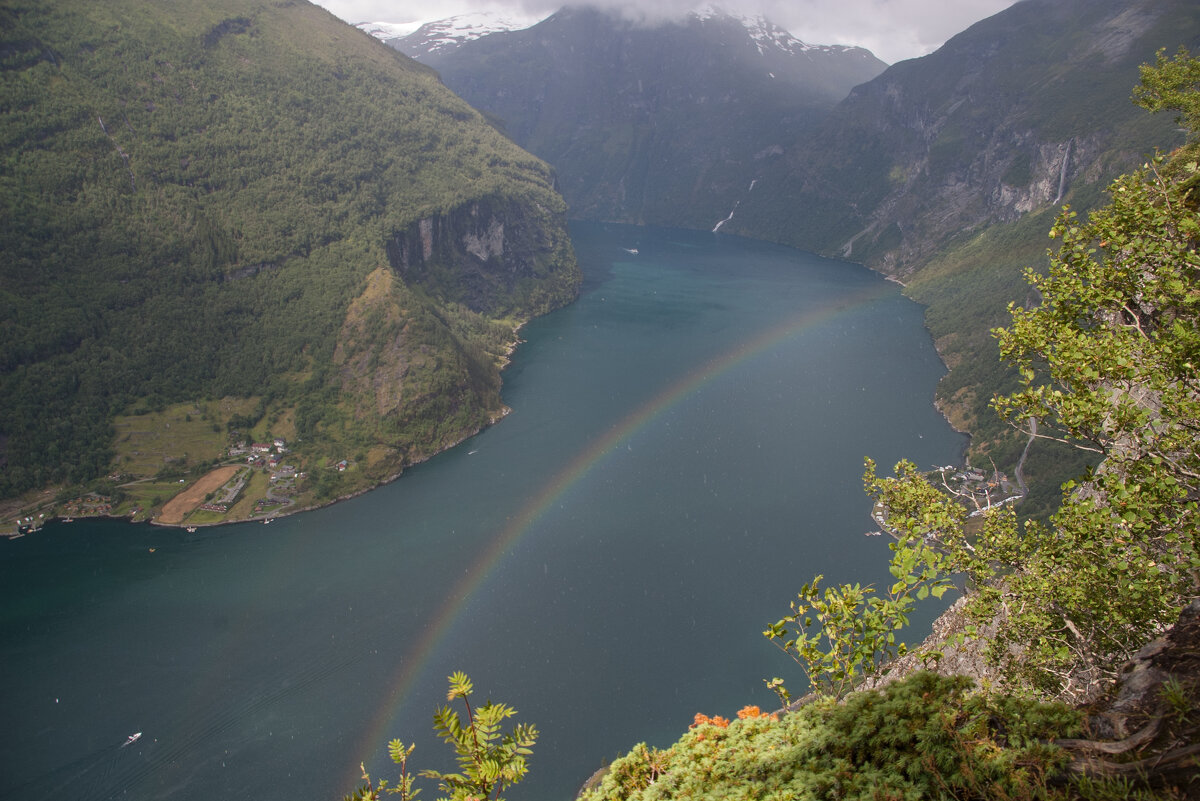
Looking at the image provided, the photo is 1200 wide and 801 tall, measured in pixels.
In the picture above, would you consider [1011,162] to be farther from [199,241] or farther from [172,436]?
[172,436]

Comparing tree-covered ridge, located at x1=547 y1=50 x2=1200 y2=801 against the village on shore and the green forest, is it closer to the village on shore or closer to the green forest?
the green forest

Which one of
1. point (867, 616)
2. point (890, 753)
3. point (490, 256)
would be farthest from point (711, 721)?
point (490, 256)

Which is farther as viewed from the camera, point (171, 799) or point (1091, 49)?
point (1091, 49)

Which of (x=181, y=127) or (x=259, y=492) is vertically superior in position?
(x=181, y=127)

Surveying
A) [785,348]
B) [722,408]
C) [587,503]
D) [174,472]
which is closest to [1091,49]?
[785,348]

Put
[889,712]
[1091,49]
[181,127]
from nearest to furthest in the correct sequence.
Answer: [889,712]
[181,127]
[1091,49]

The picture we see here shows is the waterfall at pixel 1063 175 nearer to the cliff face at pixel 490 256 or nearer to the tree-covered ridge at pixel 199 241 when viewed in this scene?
the cliff face at pixel 490 256

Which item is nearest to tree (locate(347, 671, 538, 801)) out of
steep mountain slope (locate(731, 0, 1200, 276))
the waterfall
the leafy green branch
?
the leafy green branch

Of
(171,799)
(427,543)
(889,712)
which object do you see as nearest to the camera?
(889,712)

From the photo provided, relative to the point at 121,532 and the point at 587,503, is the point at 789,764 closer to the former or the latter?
the point at 587,503
